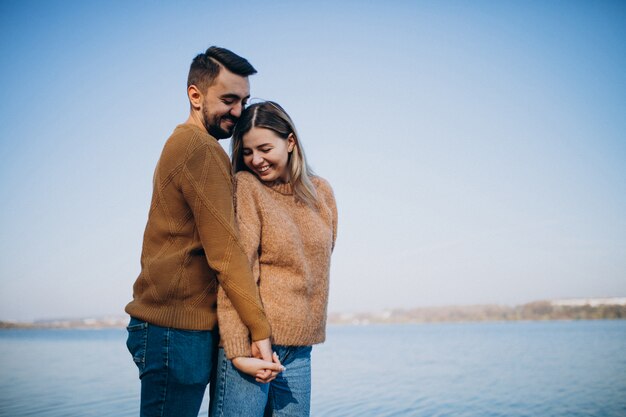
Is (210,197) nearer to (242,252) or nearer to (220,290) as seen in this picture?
(242,252)

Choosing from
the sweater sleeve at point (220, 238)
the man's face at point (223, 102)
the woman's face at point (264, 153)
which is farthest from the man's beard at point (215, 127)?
the sweater sleeve at point (220, 238)

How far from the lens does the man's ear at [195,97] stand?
2.01m

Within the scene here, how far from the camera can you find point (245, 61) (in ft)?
6.81

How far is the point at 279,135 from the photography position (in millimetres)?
2156

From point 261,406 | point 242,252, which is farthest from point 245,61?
point 261,406

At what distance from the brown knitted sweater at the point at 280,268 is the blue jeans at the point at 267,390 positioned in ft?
0.26

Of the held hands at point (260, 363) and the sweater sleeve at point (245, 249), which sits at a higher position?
the sweater sleeve at point (245, 249)

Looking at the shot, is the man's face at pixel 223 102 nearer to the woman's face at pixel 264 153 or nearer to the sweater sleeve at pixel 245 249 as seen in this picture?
the woman's face at pixel 264 153

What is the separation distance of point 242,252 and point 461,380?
14.2m

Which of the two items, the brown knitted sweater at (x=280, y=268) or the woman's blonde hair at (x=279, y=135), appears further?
the woman's blonde hair at (x=279, y=135)

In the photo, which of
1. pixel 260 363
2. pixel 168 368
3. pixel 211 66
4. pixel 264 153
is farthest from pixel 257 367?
pixel 211 66

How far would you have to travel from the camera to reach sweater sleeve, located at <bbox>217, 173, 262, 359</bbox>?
69.6 inches

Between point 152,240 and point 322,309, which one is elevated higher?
point 152,240

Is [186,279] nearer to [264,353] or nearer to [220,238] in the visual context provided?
[220,238]
